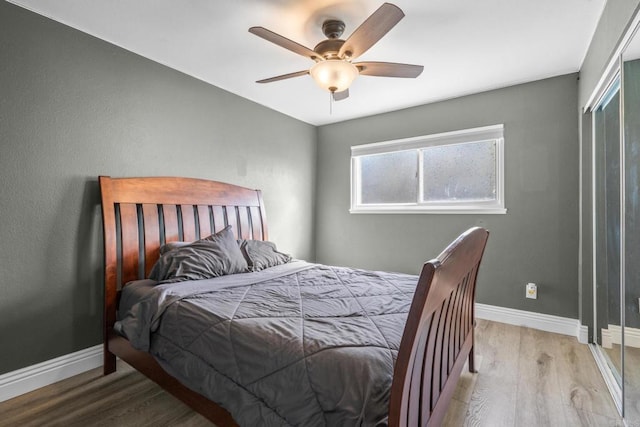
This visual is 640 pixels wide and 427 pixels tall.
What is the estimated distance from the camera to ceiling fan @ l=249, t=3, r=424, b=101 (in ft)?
5.63

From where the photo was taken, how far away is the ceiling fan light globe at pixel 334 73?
1.90 metres

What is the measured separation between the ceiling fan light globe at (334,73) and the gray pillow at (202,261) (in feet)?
4.73

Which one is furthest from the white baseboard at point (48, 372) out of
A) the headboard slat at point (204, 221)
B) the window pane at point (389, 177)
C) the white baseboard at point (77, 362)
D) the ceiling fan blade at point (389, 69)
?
the window pane at point (389, 177)

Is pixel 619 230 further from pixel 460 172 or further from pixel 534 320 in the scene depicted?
pixel 460 172

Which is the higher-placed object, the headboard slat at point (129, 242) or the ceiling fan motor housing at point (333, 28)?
the ceiling fan motor housing at point (333, 28)

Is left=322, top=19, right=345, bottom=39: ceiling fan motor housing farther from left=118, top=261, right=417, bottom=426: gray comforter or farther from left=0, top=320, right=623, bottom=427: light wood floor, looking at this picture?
left=0, top=320, right=623, bottom=427: light wood floor

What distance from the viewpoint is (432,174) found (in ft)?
11.9

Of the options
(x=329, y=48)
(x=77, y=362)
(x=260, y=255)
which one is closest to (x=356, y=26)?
(x=329, y=48)

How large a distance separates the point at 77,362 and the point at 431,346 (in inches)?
94.0

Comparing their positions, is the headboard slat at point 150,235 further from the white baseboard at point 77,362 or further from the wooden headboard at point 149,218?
the white baseboard at point 77,362

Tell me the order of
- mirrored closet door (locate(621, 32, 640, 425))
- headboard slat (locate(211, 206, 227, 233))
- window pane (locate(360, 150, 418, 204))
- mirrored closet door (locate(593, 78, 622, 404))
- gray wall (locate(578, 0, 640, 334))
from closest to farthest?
mirrored closet door (locate(621, 32, 640, 425)) < mirrored closet door (locate(593, 78, 622, 404)) < gray wall (locate(578, 0, 640, 334)) < headboard slat (locate(211, 206, 227, 233)) < window pane (locate(360, 150, 418, 204))

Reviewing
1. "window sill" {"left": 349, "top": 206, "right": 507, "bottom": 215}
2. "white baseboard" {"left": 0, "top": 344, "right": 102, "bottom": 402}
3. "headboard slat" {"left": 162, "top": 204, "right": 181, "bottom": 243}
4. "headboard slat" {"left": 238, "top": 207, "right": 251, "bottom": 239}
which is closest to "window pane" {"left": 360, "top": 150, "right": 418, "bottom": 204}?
"window sill" {"left": 349, "top": 206, "right": 507, "bottom": 215}

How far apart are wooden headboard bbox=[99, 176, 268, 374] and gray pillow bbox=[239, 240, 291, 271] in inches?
13.5

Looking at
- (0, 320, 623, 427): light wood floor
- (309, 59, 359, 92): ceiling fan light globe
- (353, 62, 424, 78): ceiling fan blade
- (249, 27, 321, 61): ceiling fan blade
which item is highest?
(249, 27, 321, 61): ceiling fan blade
